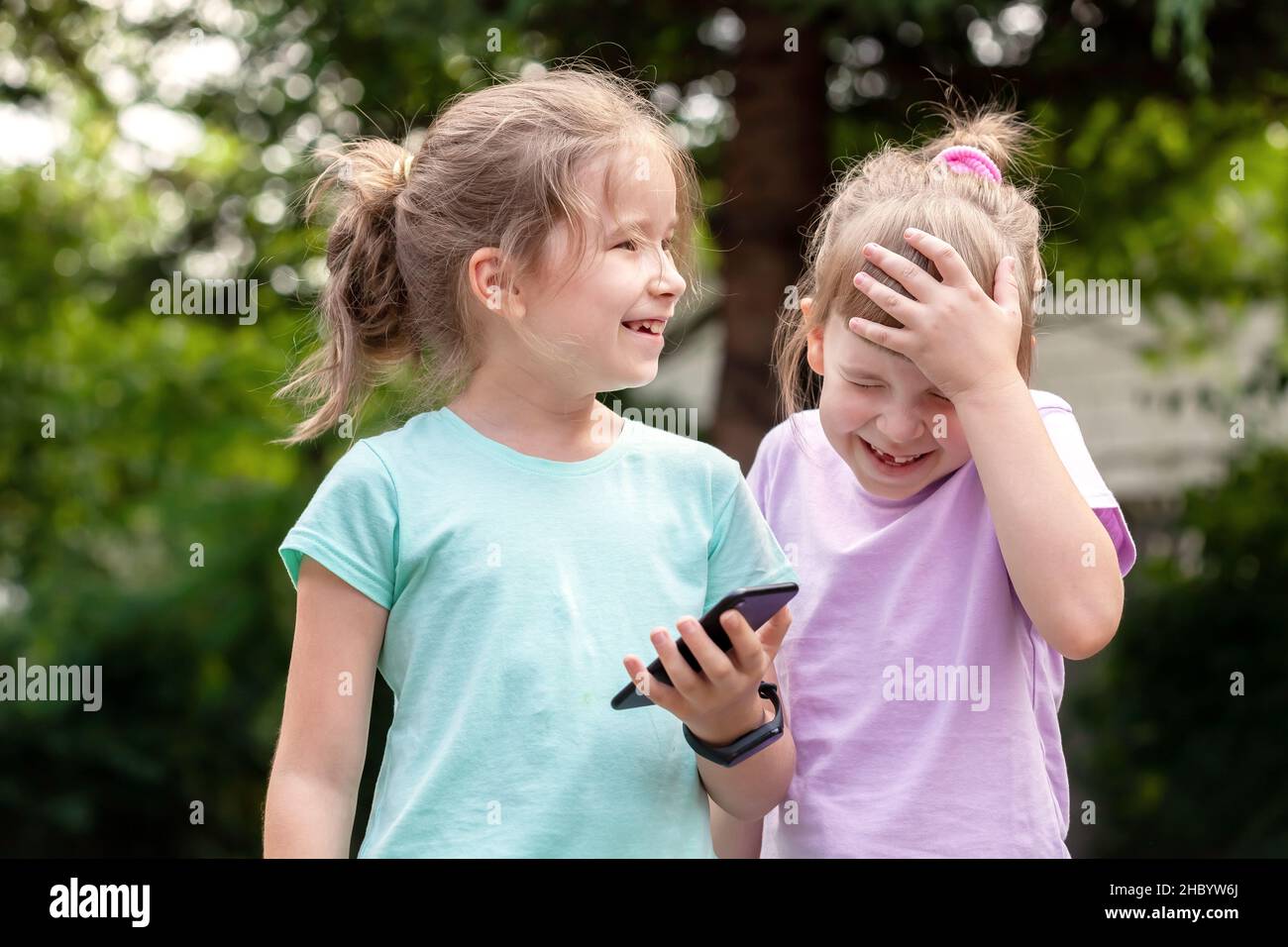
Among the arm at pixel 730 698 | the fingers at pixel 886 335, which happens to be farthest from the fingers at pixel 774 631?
the fingers at pixel 886 335

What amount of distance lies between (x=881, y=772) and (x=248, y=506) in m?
4.90

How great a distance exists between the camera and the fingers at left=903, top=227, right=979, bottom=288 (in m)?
1.89

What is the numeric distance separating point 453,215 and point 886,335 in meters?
0.66

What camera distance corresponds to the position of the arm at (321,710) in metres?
1.87

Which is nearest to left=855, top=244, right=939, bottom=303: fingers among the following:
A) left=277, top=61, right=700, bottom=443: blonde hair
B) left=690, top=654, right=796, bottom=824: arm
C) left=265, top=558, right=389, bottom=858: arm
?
left=277, top=61, right=700, bottom=443: blonde hair

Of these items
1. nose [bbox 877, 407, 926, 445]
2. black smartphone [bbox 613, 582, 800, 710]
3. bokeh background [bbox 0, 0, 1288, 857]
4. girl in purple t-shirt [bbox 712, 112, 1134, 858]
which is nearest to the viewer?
black smartphone [bbox 613, 582, 800, 710]

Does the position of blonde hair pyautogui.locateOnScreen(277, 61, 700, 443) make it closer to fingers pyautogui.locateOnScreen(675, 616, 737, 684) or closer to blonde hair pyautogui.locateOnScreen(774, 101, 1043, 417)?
blonde hair pyautogui.locateOnScreen(774, 101, 1043, 417)

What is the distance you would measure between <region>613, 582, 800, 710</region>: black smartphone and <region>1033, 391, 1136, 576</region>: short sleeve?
0.43 meters

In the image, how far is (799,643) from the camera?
6.87 feet

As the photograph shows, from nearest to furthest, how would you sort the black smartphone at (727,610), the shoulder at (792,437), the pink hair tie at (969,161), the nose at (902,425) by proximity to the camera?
the black smartphone at (727,610), the nose at (902,425), the pink hair tie at (969,161), the shoulder at (792,437)

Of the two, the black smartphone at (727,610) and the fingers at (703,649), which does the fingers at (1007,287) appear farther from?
the fingers at (703,649)

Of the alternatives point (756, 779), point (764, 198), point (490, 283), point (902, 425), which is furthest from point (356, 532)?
point (764, 198)

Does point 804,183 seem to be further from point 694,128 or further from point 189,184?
point 189,184

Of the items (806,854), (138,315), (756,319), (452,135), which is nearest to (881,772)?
(806,854)
